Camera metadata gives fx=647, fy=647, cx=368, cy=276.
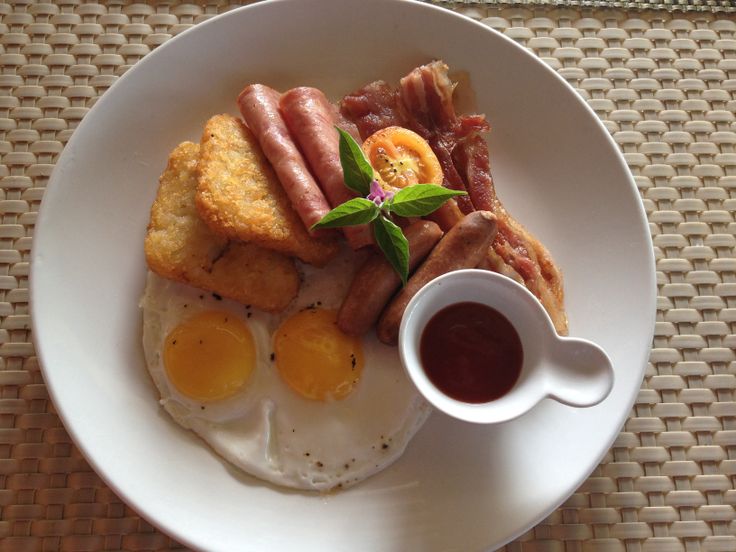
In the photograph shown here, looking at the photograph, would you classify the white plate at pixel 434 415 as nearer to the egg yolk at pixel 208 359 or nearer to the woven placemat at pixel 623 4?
the egg yolk at pixel 208 359

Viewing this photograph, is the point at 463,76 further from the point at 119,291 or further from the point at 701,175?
the point at 119,291

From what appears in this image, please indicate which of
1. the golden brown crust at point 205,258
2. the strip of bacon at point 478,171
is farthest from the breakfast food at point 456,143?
the golden brown crust at point 205,258

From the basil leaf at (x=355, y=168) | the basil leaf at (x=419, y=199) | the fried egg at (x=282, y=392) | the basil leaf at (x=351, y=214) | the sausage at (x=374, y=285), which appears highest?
the basil leaf at (x=355, y=168)

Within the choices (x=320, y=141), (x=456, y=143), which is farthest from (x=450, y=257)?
(x=320, y=141)

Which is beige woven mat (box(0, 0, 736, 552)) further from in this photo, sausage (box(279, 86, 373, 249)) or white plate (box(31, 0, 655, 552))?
sausage (box(279, 86, 373, 249))

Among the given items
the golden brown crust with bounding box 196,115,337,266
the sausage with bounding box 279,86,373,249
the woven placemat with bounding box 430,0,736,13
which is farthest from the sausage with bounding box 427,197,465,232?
the woven placemat with bounding box 430,0,736,13

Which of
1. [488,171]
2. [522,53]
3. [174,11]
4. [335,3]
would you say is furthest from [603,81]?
[174,11]
